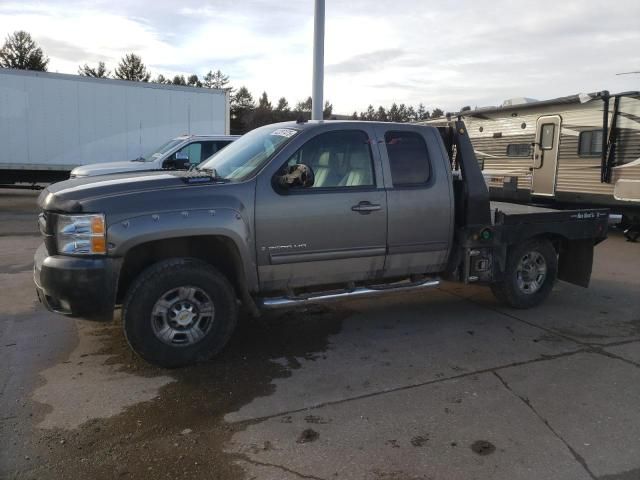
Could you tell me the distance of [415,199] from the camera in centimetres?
511

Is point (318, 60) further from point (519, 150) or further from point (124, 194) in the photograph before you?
point (124, 194)

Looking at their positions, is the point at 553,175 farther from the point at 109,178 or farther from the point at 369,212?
the point at 109,178

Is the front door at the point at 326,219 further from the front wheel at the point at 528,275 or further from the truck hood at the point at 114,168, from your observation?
the truck hood at the point at 114,168

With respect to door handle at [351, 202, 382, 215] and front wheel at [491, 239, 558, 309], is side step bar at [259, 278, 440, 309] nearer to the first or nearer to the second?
door handle at [351, 202, 382, 215]

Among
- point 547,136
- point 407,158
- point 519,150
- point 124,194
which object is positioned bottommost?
point 124,194

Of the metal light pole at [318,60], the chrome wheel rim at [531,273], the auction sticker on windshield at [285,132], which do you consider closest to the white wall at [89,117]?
the metal light pole at [318,60]

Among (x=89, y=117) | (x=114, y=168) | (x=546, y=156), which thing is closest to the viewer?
(x=114, y=168)

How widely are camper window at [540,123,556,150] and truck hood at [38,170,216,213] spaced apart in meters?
9.63

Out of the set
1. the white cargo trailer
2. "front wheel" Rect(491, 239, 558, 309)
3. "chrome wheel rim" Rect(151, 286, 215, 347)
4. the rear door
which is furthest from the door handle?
the white cargo trailer

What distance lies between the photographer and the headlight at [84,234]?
12.8 ft

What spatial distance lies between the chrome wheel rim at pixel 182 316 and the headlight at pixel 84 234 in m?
0.61

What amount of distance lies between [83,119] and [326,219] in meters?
14.0

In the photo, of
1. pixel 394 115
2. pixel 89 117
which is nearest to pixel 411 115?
pixel 394 115

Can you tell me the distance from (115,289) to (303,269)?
60.8 inches
